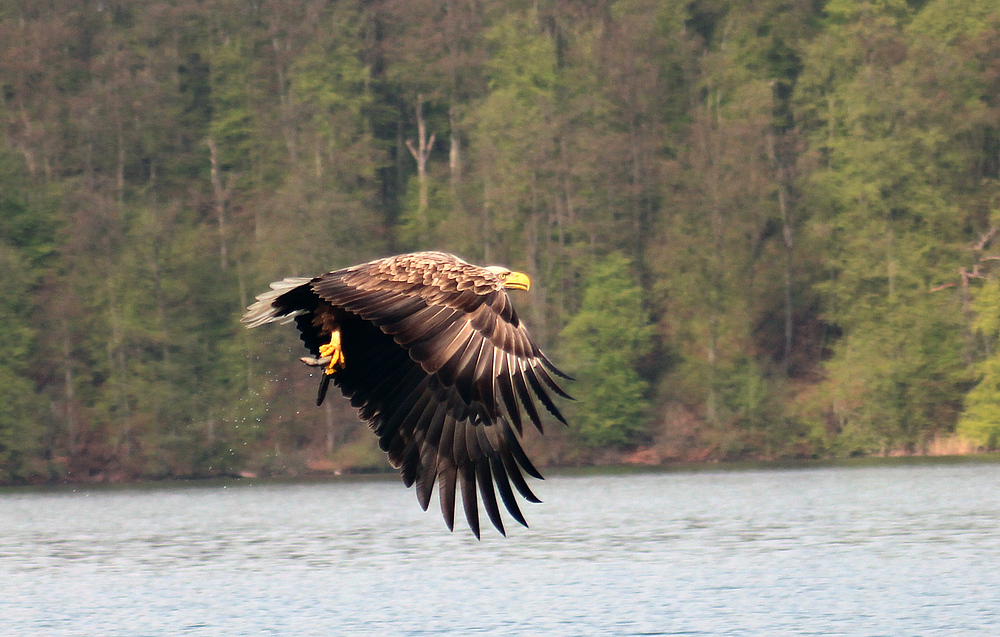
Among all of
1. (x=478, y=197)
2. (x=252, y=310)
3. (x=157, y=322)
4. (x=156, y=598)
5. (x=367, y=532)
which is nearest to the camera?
(x=252, y=310)

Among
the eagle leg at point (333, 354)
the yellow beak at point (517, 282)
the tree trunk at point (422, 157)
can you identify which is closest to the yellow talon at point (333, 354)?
the eagle leg at point (333, 354)

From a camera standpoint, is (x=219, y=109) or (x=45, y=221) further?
(x=219, y=109)

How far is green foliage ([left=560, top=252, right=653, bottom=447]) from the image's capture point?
48562 millimetres

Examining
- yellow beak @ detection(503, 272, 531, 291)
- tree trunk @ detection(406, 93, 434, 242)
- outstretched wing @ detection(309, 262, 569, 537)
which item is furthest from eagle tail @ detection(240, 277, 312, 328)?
tree trunk @ detection(406, 93, 434, 242)

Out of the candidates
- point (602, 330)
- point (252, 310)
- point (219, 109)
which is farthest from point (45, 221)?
point (252, 310)

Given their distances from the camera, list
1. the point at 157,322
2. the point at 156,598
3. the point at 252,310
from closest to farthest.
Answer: the point at 252,310 → the point at 156,598 → the point at 157,322

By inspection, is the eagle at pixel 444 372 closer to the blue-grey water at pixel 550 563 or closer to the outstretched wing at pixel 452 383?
the outstretched wing at pixel 452 383

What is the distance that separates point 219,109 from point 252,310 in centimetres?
5219

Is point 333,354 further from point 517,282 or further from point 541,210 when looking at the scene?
point 541,210

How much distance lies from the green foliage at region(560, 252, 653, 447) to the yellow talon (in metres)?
40.3

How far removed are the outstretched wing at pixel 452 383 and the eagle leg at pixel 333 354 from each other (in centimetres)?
19

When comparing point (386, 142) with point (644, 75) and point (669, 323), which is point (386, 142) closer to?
point (644, 75)

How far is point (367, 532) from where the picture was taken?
32281mm

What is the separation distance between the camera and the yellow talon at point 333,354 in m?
7.47
